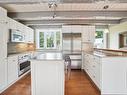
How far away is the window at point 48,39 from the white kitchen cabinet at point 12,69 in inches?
203

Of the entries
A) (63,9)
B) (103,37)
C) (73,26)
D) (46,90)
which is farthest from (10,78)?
(103,37)

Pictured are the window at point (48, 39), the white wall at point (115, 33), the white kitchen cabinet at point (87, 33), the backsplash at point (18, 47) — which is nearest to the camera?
the backsplash at point (18, 47)

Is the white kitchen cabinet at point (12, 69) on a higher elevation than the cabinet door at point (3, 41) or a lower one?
lower

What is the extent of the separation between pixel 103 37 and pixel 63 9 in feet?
18.1

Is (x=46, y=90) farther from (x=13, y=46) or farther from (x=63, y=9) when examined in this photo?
(x=13, y=46)

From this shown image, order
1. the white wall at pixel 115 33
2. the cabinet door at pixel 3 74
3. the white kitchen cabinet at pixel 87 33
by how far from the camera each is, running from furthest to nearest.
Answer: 1. the white kitchen cabinet at pixel 87 33
2. the white wall at pixel 115 33
3. the cabinet door at pixel 3 74

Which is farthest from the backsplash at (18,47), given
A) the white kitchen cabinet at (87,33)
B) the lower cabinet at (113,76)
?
the lower cabinet at (113,76)

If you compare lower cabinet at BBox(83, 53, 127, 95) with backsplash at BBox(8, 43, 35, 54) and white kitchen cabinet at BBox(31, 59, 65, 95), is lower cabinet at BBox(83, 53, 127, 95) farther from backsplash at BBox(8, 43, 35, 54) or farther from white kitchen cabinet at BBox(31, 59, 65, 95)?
backsplash at BBox(8, 43, 35, 54)

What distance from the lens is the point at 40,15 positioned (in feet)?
21.3

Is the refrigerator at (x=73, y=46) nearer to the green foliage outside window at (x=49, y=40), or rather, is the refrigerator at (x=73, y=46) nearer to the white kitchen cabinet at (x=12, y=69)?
the green foliage outside window at (x=49, y=40)

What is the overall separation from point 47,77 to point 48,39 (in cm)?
701

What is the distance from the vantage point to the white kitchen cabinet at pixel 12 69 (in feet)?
16.2

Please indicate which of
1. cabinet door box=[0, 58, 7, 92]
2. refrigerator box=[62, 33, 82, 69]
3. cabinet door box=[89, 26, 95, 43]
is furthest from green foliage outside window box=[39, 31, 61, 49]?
cabinet door box=[0, 58, 7, 92]

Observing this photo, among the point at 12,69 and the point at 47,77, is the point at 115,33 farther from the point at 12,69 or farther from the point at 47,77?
the point at 47,77
